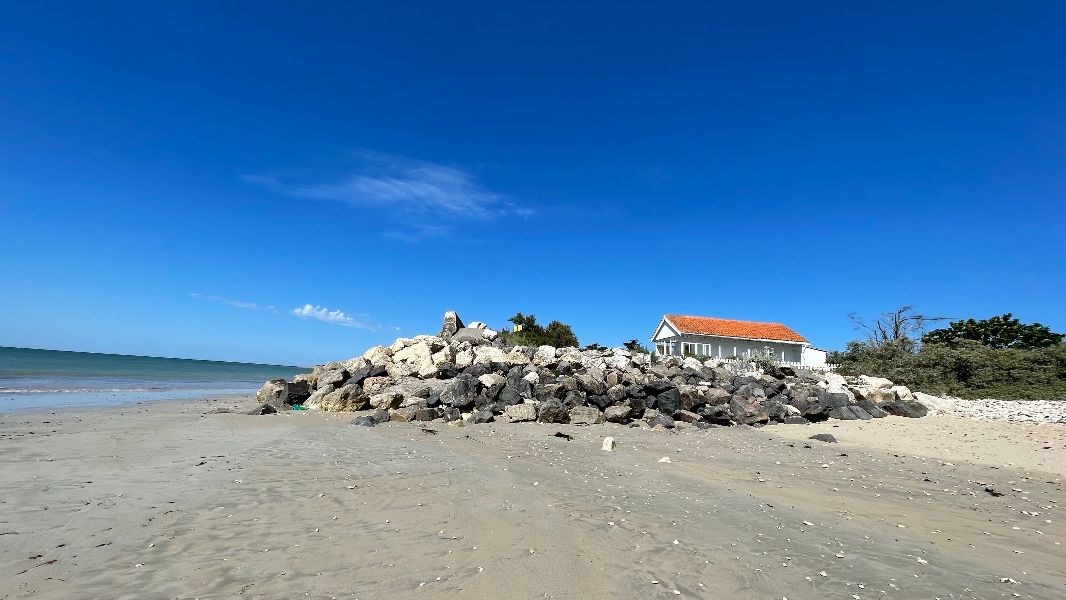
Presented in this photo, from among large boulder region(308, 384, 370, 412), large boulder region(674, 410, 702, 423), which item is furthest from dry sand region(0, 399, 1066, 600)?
large boulder region(308, 384, 370, 412)

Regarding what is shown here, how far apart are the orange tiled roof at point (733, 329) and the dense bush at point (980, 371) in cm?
1730

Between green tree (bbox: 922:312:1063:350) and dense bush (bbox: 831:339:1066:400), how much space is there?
15.7m

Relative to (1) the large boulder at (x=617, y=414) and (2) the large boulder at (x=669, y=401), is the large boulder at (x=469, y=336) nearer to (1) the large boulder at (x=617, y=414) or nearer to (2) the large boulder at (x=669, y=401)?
(1) the large boulder at (x=617, y=414)

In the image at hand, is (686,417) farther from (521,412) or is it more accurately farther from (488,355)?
(488,355)

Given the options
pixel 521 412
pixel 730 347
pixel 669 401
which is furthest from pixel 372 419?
pixel 730 347

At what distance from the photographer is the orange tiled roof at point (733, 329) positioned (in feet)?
142

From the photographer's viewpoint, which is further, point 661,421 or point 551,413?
point 551,413

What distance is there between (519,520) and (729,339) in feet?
136

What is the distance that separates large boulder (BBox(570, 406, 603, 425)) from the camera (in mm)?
14289

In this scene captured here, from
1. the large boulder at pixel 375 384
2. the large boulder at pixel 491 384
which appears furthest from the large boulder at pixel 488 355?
the large boulder at pixel 375 384

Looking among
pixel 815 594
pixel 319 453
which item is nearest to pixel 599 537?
pixel 815 594

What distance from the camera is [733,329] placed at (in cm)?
4469

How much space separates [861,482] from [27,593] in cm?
957

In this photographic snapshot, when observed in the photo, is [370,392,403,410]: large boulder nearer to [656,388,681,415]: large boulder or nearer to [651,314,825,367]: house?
[656,388,681,415]: large boulder
